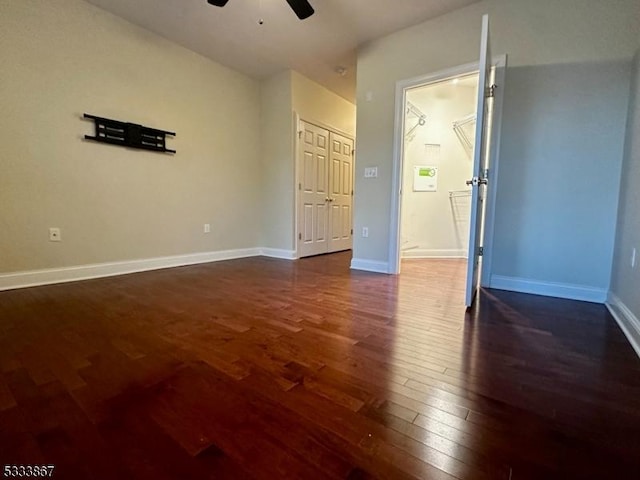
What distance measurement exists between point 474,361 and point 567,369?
0.39 metres

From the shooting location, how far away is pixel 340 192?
16.8 ft

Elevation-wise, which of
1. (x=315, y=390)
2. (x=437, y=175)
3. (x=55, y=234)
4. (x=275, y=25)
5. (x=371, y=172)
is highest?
(x=275, y=25)

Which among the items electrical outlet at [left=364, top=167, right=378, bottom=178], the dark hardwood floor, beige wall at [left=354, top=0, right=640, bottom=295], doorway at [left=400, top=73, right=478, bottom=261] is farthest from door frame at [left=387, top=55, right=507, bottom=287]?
doorway at [left=400, top=73, right=478, bottom=261]

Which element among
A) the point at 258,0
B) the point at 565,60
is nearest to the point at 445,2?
the point at 565,60

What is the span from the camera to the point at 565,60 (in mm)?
2326

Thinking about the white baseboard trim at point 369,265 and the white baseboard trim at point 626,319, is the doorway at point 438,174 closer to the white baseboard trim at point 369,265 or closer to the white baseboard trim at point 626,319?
the white baseboard trim at point 369,265

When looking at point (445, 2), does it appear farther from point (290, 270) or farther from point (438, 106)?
point (290, 270)

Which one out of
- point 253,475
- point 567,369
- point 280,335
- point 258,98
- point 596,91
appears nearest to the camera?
point 253,475

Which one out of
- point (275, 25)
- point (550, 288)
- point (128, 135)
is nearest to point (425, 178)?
point (550, 288)

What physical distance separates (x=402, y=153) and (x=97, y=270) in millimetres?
3381

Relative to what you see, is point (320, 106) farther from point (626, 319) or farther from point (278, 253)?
point (626, 319)

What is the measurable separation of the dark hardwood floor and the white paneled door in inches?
96.3

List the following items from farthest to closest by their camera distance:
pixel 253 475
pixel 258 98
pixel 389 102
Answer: pixel 258 98 < pixel 389 102 < pixel 253 475

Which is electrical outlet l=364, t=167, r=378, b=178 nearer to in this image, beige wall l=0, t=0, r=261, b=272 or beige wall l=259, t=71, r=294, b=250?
beige wall l=259, t=71, r=294, b=250
